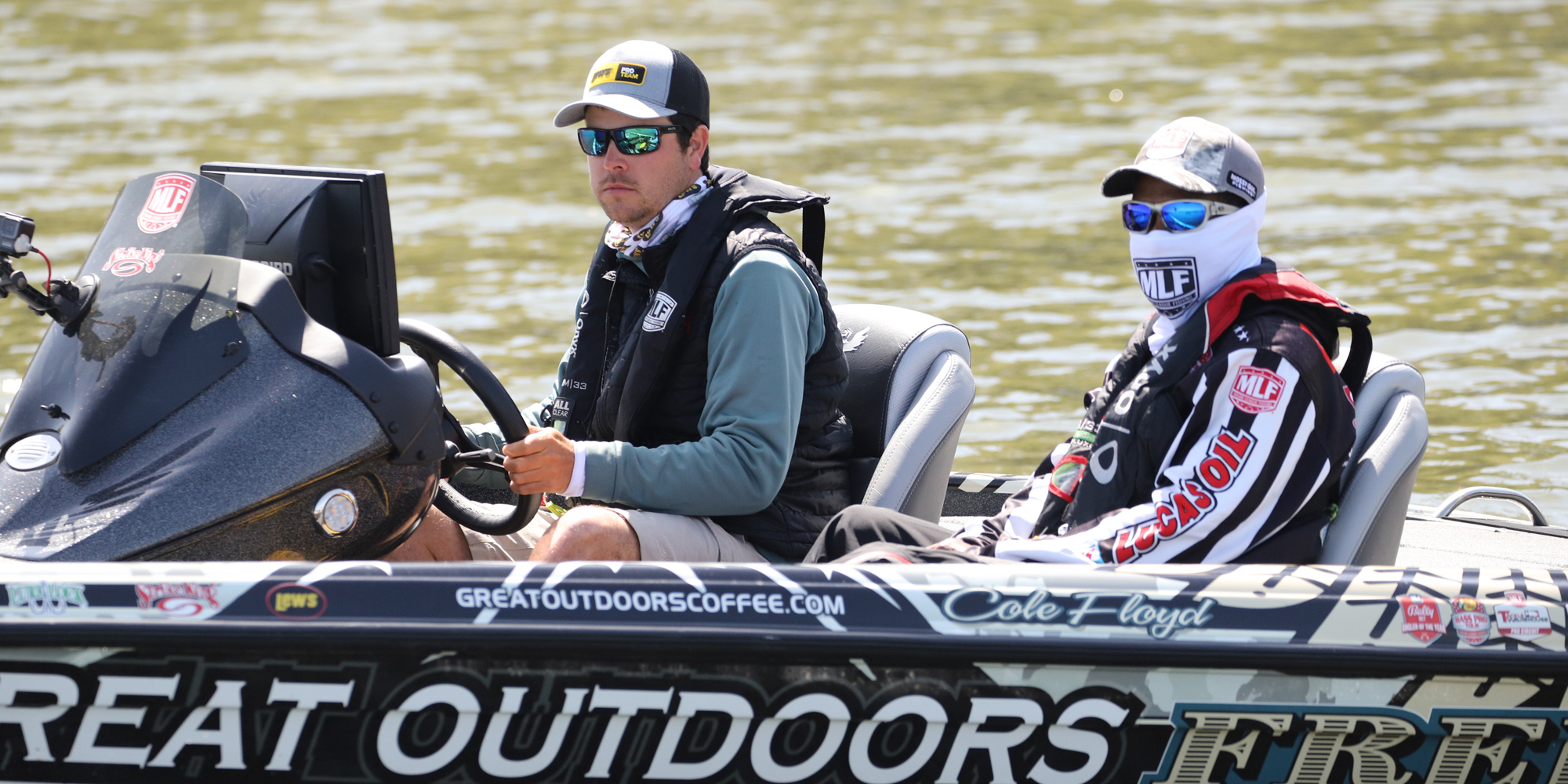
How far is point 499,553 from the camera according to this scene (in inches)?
130

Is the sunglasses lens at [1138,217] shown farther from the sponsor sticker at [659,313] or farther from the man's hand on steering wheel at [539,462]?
the man's hand on steering wheel at [539,462]

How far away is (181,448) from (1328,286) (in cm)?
689

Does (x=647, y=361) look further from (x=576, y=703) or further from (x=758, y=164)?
(x=758, y=164)

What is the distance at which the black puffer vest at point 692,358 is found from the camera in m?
3.08

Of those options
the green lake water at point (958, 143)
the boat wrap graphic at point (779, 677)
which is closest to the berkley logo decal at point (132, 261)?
the boat wrap graphic at point (779, 677)

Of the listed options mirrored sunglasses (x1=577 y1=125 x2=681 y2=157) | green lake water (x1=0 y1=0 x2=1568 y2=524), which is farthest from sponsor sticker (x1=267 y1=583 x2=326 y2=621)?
green lake water (x1=0 y1=0 x2=1568 y2=524)

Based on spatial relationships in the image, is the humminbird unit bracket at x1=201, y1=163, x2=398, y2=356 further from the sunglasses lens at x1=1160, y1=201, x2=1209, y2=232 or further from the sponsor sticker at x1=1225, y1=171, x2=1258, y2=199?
the sponsor sticker at x1=1225, y1=171, x2=1258, y2=199

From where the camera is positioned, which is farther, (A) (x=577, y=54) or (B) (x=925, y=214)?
(A) (x=577, y=54)

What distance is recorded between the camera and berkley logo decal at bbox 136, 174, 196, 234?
2693mm

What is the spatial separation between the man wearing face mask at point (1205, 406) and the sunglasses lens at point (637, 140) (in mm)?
864

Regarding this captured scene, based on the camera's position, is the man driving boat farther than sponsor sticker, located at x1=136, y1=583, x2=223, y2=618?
Yes

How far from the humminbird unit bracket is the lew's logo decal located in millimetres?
560

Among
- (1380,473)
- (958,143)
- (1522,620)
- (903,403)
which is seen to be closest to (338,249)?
(903,403)

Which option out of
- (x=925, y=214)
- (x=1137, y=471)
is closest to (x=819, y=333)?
(x=1137, y=471)
